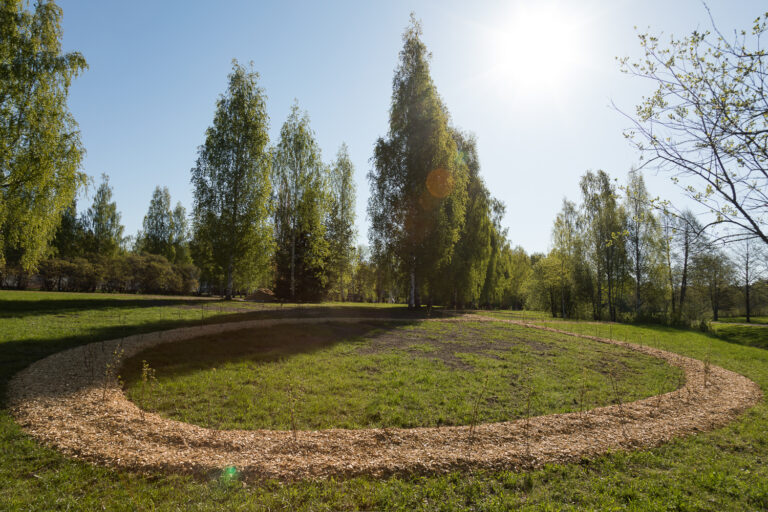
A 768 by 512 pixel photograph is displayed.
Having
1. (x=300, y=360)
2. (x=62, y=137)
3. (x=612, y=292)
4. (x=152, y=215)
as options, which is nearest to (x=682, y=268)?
(x=612, y=292)

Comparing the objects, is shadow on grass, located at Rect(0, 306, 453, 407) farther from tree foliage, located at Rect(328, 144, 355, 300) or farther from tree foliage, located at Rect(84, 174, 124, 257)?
tree foliage, located at Rect(84, 174, 124, 257)

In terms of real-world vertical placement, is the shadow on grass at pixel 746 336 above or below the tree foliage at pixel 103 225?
below

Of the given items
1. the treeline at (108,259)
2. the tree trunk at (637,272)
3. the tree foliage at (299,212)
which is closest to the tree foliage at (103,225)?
the treeline at (108,259)

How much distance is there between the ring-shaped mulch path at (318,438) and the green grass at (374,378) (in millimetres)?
613

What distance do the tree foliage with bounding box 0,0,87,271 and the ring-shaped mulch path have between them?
13.5m

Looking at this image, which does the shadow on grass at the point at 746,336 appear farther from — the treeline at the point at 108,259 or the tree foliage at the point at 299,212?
the treeline at the point at 108,259

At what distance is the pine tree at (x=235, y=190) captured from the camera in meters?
27.6

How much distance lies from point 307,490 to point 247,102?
103 ft

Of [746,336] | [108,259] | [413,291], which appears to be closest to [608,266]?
[746,336]

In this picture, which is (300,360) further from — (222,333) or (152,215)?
(152,215)

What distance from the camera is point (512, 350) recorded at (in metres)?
13.5

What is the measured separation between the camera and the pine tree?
90.4 feet

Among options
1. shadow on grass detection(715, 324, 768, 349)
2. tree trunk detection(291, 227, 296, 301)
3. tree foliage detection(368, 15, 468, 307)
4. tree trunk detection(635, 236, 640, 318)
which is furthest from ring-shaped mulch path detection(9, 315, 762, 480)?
tree trunk detection(635, 236, 640, 318)

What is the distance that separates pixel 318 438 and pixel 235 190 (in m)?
25.9
